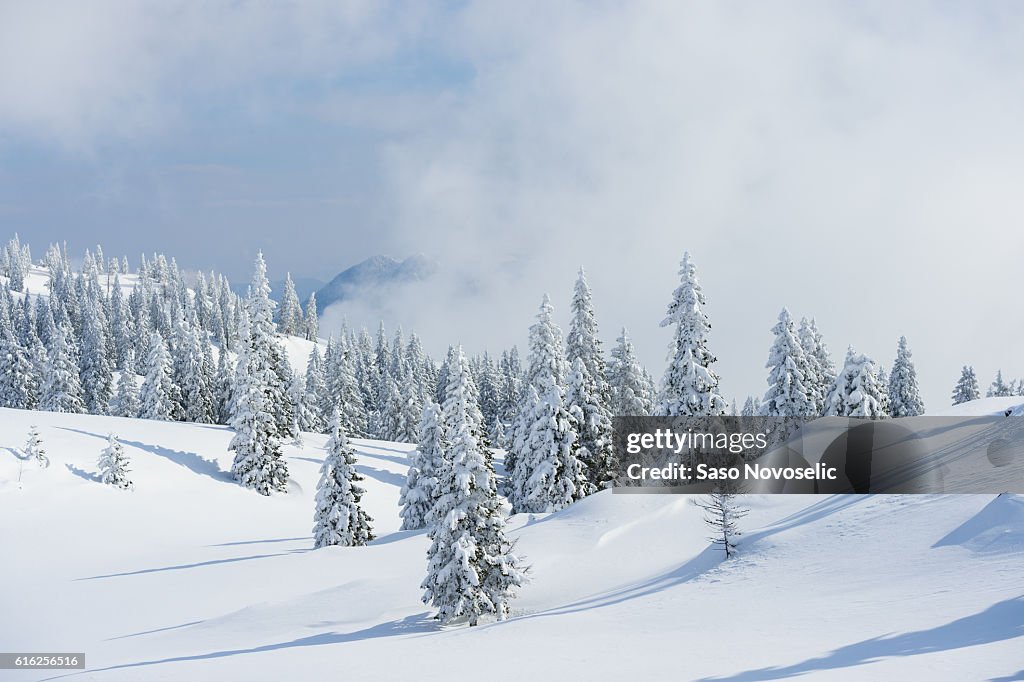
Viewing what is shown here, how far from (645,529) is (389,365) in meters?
78.5

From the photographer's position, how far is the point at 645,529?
26.5m

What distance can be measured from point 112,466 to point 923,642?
4344 cm

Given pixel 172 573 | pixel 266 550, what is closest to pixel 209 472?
pixel 266 550

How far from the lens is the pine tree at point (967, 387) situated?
68.2m

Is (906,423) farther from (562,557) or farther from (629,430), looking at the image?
(629,430)

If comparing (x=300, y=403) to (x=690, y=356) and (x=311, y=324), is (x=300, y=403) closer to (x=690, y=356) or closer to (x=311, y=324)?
(x=690, y=356)

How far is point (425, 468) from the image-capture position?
37.9 meters

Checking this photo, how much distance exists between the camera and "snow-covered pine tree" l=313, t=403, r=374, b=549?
1305 inches

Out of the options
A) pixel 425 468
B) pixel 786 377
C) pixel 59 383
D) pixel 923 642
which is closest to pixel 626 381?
pixel 786 377

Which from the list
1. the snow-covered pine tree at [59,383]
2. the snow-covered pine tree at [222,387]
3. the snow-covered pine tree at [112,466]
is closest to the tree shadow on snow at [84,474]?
the snow-covered pine tree at [112,466]

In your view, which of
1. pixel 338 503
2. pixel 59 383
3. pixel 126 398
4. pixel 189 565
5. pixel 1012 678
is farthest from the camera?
pixel 126 398

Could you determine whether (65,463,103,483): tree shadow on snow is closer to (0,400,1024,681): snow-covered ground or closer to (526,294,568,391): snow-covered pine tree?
(0,400,1024,681): snow-covered ground

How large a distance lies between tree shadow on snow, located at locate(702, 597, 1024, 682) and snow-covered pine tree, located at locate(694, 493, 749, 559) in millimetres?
7689

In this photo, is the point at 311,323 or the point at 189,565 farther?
the point at 311,323
